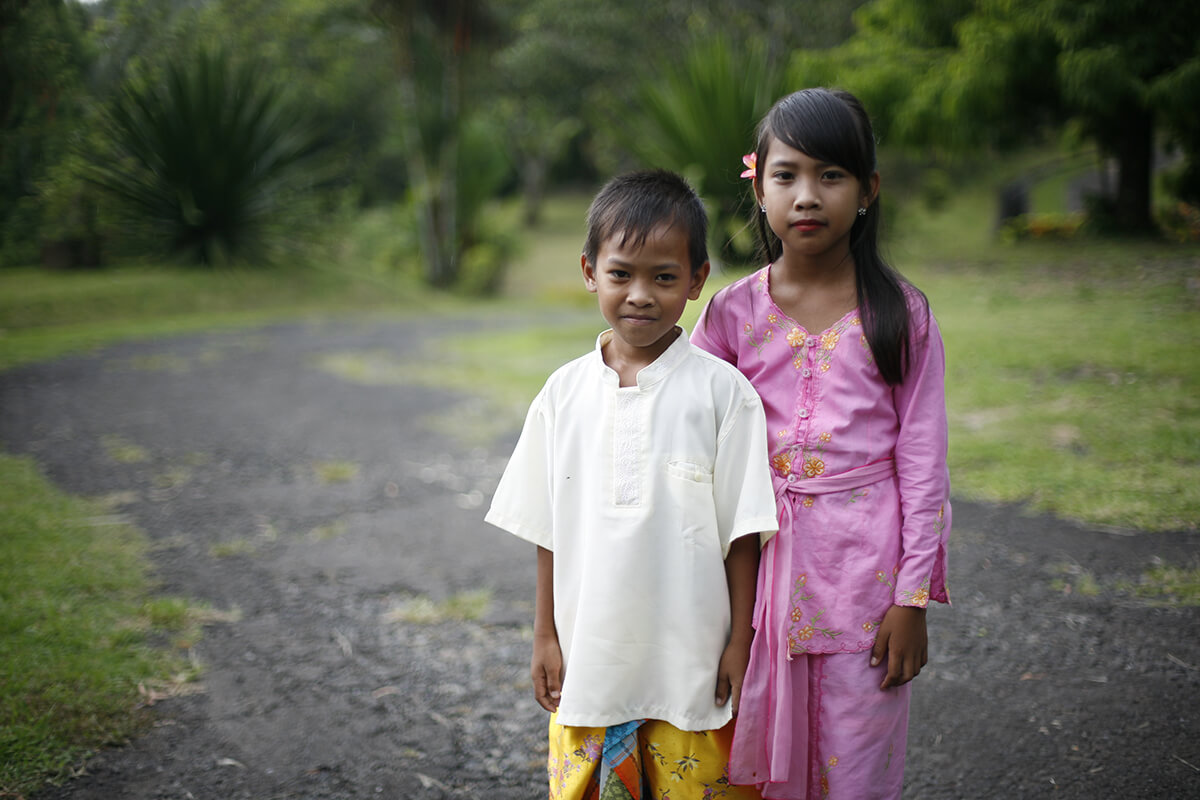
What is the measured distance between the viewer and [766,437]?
1.51m

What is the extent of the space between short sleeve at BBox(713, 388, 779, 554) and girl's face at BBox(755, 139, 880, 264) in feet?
0.97

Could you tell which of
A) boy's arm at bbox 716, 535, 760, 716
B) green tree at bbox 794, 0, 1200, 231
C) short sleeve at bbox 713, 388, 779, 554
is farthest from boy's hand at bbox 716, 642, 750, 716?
green tree at bbox 794, 0, 1200, 231

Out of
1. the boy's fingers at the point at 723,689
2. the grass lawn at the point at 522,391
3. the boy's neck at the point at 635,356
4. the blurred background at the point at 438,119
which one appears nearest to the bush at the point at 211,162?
the blurred background at the point at 438,119

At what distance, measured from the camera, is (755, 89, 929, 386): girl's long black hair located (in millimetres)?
1485

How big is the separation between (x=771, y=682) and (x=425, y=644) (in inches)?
59.6

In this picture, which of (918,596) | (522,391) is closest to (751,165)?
(918,596)

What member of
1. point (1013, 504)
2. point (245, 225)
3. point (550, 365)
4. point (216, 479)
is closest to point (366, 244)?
point (245, 225)

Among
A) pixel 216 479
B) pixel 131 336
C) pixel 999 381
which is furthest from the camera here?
pixel 131 336

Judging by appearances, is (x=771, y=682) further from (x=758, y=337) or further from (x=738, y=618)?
(x=758, y=337)

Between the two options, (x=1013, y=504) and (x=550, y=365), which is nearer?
(x=1013, y=504)

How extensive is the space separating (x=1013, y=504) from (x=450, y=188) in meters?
10.1

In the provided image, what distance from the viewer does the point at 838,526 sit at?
59.8 inches

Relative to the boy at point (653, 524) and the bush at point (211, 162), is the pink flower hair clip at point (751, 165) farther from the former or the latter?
the bush at point (211, 162)

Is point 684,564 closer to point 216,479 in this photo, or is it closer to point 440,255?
point 216,479
